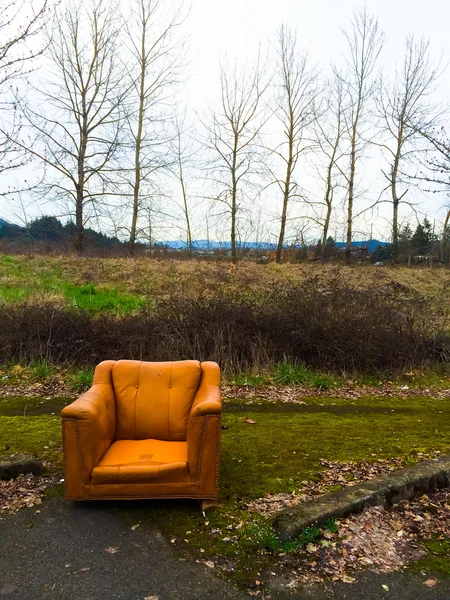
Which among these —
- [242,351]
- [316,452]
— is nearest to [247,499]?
[316,452]

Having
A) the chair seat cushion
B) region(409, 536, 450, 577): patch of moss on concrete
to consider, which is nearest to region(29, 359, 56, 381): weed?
the chair seat cushion

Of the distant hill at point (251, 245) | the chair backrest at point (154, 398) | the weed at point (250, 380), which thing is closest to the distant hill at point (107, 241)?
the distant hill at point (251, 245)

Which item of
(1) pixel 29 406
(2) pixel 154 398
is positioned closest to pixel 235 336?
(1) pixel 29 406

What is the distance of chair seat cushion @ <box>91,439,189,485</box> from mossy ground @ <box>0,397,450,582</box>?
0.92 feet

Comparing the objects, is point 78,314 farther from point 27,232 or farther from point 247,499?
point 27,232

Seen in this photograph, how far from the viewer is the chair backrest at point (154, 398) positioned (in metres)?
4.01

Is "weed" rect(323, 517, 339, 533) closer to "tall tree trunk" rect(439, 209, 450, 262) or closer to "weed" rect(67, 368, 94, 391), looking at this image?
"weed" rect(67, 368, 94, 391)

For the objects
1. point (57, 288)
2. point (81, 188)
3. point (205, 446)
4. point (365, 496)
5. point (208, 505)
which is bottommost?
point (208, 505)

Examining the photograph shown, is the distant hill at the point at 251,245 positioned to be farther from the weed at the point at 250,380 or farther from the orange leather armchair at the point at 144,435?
the orange leather armchair at the point at 144,435

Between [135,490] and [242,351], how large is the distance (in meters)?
5.03

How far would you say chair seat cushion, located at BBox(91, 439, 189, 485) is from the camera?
324cm

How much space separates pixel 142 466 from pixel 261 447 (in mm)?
1617

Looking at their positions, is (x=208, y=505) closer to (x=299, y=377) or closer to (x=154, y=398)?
(x=154, y=398)

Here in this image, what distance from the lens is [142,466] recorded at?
3.26 m
